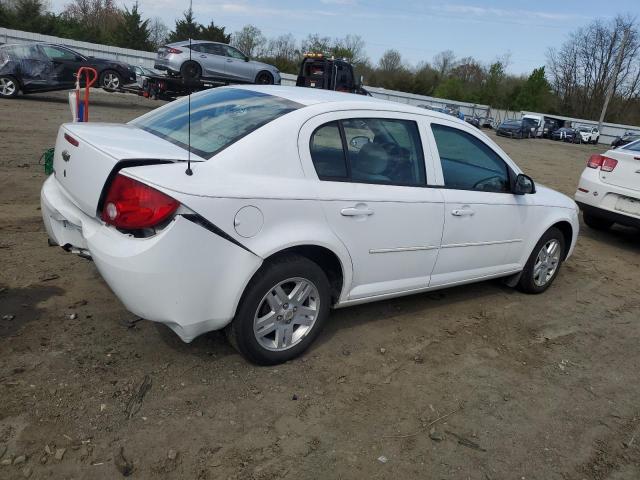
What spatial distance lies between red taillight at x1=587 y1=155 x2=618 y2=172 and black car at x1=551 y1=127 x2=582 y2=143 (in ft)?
134

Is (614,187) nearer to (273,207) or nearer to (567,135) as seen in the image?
(273,207)

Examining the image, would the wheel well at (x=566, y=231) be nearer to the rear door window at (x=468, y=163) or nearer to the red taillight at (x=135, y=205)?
the rear door window at (x=468, y=163)

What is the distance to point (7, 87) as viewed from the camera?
1541 cm

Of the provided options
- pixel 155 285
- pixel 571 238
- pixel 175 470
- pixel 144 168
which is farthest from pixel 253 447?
pixel 571 238

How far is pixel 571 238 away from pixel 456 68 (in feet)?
247

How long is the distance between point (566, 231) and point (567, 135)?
43886mm

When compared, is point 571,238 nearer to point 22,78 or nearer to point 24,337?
point 24,337

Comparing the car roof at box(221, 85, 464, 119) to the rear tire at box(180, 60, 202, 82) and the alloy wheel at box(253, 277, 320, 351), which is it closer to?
the alloy wheel at box(253, 277, 320, 351)

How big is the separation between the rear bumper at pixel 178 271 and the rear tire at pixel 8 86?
1505cm

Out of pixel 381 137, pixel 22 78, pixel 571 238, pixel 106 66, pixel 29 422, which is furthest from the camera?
pixel 106 66

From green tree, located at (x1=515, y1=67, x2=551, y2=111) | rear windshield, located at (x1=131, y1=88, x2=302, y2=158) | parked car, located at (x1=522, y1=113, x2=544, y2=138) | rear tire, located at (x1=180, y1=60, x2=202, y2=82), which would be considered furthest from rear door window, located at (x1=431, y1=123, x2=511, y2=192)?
A: green tree, located at (x1=515, y1=67, x2=551, y2=111)

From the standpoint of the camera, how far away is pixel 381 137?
3.69 meters

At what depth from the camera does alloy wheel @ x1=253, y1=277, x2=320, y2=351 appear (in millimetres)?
→ 3176

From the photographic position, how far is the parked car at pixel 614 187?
6.90m
